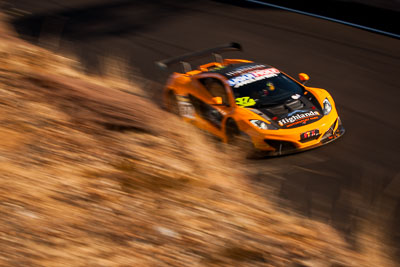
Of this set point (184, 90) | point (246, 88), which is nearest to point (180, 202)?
point (246, 88)

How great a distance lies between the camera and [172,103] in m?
10.1

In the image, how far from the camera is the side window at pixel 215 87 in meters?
8.91

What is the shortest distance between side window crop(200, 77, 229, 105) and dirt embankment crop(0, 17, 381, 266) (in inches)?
120

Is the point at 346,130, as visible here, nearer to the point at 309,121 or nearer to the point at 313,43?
the point at 309,121

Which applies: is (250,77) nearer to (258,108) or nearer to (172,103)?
(258,108)

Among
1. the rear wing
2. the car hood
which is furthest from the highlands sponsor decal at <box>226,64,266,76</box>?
the rear wing

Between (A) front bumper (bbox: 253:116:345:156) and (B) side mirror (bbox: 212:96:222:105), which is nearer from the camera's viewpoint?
(A) front bumper (bbox: 253:116:345:156)

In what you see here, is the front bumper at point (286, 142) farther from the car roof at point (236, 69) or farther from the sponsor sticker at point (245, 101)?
the car roof at point (236, 69)

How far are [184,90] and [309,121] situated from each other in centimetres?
236

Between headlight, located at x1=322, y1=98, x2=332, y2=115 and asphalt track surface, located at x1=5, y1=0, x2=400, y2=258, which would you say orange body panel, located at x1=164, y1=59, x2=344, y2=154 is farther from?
asphalt track surface, located at x1=5, y1=0, x2=400, y2=258

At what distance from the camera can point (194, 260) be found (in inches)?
151

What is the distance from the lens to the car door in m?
8.65

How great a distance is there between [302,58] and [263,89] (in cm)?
492

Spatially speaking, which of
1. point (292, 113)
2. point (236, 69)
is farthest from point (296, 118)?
point (236, 69)
